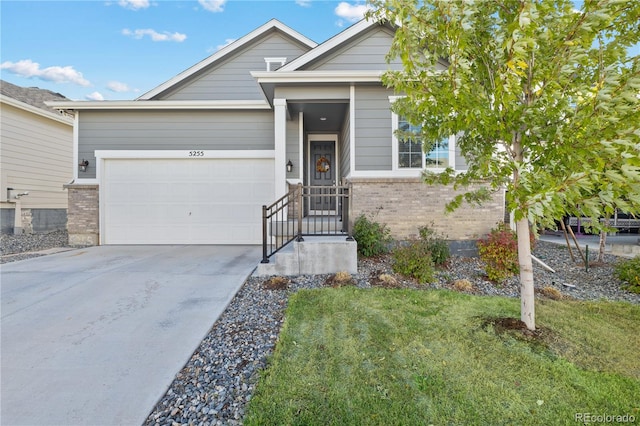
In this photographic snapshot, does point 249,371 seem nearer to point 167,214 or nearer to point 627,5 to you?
point 627,5

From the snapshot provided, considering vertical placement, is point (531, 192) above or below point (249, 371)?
above

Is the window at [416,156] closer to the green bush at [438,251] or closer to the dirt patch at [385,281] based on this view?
the green bush at [438,251]

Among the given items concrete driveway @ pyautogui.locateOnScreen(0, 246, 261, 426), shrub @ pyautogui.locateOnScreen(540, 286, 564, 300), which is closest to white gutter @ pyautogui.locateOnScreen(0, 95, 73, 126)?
concrete driveway @ pyautogui.locateOnScreen(0, 246, 261, 426)

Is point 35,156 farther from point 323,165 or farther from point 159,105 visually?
point 323,165

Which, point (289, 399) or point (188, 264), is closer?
point (289, 399)

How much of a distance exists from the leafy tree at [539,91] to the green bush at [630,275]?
2906 mm

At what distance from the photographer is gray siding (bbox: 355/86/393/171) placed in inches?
251

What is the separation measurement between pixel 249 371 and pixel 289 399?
52 centimetres

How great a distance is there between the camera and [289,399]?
1954mm

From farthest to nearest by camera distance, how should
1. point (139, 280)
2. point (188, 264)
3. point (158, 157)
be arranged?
point (158, 157)
point (188, 264)
point (139, 280)

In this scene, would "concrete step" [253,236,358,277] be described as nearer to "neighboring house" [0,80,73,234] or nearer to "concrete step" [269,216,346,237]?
"concrete step" [269,216,346,237]

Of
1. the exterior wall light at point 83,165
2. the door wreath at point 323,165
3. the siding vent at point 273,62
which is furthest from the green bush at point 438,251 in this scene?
the exterior wall light at point 83,165

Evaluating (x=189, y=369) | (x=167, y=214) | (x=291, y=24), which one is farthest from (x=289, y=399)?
(x=291, y=24)

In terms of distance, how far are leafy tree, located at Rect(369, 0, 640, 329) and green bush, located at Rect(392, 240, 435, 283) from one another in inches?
69.7
